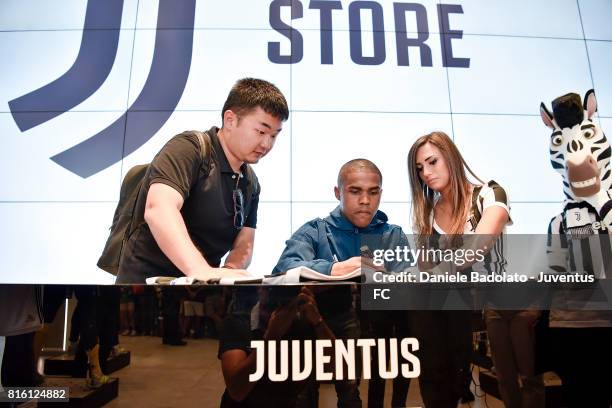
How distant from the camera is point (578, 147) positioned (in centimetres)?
188

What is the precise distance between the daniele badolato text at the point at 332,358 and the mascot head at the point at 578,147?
1640mm

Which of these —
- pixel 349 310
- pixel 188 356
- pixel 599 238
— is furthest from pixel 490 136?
pixel 188 356

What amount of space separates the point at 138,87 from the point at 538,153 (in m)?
2.10

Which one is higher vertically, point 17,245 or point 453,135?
point 453,135

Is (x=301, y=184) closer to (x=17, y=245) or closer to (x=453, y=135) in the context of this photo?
(x=453, y=135)

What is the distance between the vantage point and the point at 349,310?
0.69 meters

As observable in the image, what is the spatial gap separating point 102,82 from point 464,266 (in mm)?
2024

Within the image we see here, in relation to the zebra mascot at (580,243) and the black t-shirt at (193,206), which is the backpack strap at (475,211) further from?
the black t-shirt at (193,206)

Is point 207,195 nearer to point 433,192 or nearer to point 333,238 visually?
point 333,238

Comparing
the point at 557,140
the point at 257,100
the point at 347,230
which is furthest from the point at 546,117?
the point at 257,100

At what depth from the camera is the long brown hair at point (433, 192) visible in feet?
5.13

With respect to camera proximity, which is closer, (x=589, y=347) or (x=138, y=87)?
(x=589, y=347)

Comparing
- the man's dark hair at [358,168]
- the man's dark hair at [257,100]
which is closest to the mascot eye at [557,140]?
the man's dark hair at [358,168]

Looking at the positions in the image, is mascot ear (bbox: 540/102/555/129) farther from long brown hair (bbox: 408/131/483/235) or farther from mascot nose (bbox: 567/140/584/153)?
long brown hair (bbox: 408/131/483/235)
